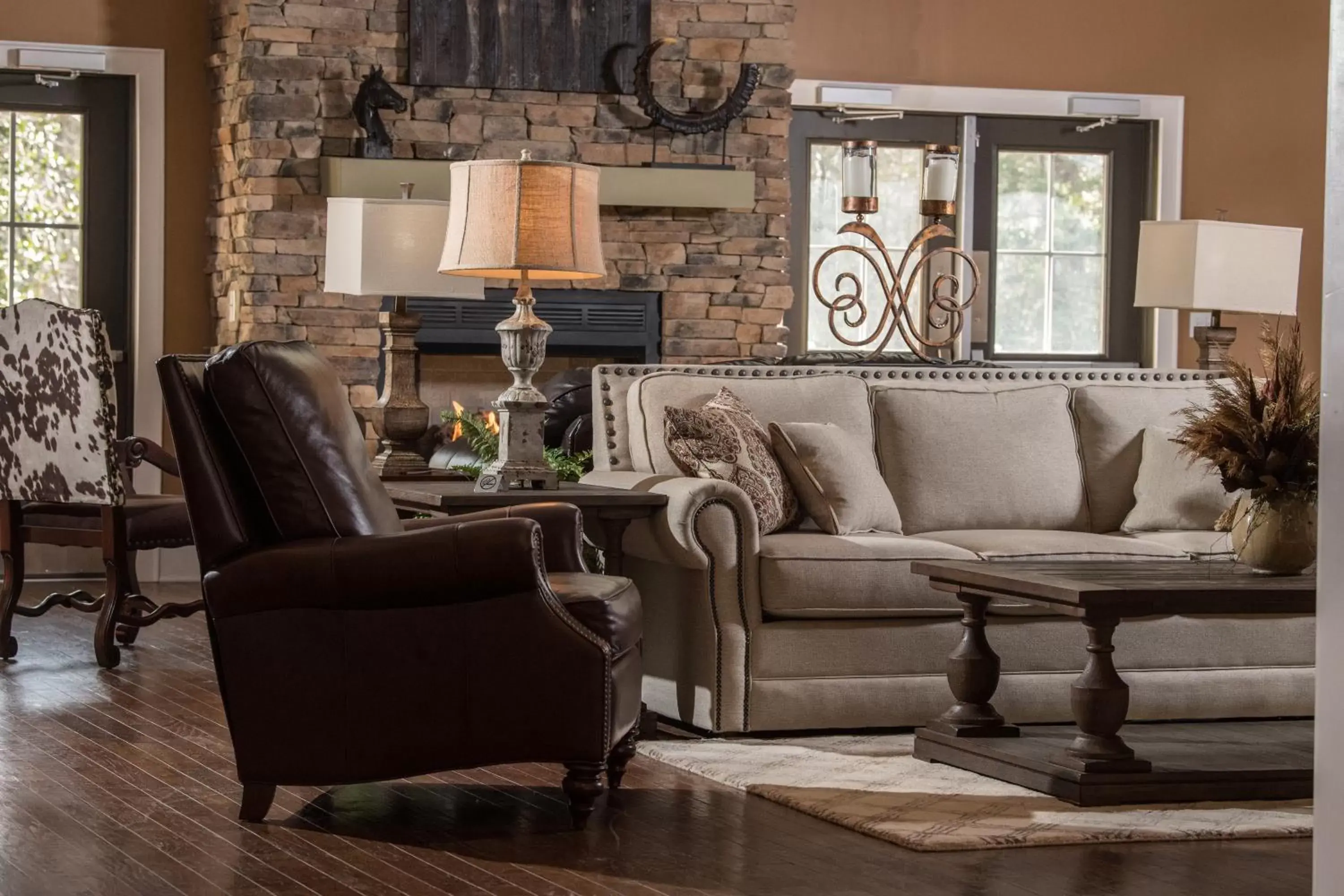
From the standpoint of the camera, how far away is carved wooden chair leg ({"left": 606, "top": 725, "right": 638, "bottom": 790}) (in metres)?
3.96

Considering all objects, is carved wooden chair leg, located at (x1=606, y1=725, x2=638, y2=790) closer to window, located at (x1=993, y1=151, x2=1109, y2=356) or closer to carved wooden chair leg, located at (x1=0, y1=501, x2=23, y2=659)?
carved wooden chair leg, located at (x1=0, y1=501, x2=23, y2=659)

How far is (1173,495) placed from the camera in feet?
17.6

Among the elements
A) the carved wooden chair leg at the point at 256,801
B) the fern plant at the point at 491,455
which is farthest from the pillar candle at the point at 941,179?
the carved wooden chair leg at the point at 256,801

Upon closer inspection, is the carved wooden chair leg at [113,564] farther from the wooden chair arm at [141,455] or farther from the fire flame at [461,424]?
the fire flame at [461,424]

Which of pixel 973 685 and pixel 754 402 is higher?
pixel 754 402

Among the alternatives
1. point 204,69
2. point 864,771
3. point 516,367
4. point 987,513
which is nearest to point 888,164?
point 204,69

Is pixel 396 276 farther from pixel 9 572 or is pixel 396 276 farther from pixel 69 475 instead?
pixel 9 572

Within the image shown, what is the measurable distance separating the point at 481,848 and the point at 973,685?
1.41m

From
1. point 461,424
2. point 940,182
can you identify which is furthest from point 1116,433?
point 461,424

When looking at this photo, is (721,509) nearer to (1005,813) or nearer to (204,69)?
(1005,813)

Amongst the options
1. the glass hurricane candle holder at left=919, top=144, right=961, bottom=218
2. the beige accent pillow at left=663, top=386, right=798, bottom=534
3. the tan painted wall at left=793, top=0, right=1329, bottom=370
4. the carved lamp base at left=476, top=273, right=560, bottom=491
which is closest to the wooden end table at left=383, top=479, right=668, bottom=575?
the carved lamp base at left=476, top=273, right=560, bottom=491

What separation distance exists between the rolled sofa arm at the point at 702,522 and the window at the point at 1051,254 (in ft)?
15.7

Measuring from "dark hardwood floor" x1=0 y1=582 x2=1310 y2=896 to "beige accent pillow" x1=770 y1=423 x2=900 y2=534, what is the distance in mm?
944

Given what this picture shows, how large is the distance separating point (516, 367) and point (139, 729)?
1.29 m
